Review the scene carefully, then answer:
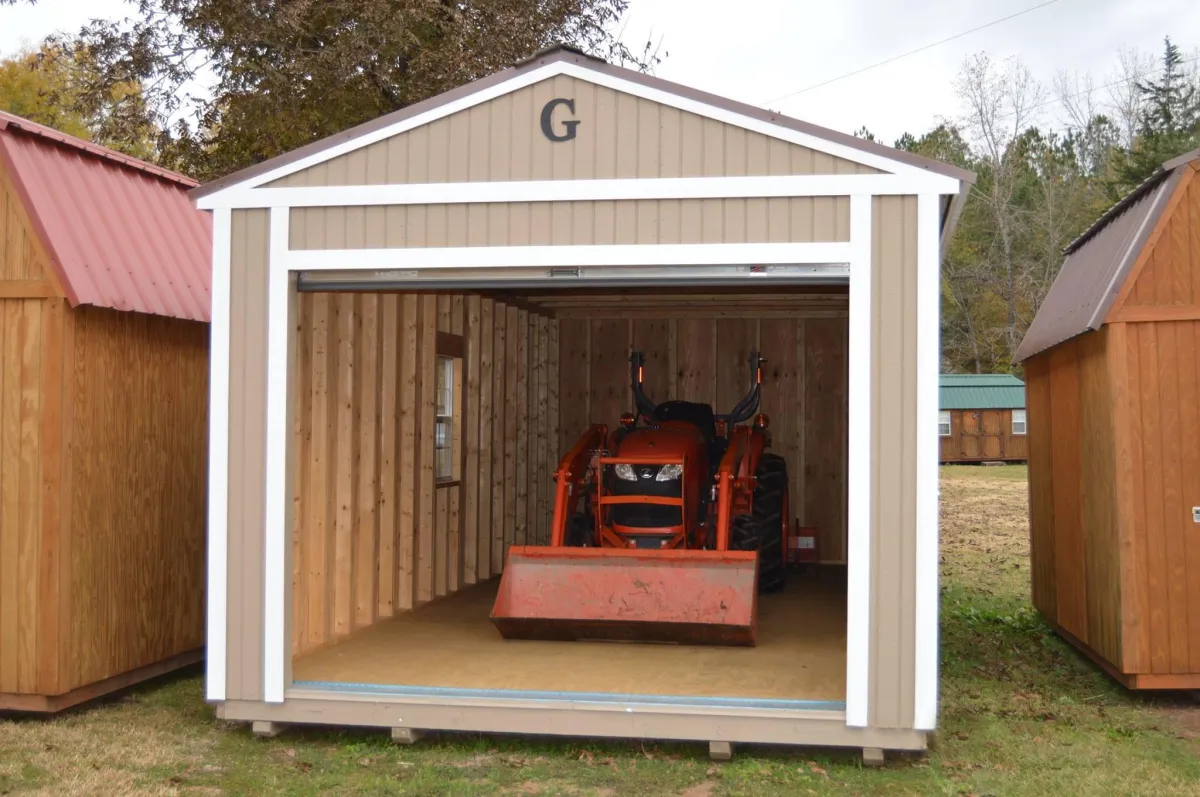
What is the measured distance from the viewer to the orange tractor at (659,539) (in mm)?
7484

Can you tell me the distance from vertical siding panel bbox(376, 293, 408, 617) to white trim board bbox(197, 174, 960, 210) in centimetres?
203

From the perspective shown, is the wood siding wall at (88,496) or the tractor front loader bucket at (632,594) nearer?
the wood siding wall at (88,496)

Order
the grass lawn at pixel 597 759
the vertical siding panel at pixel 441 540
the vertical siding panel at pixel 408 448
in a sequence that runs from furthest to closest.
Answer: the vertical siding panel at pixel 441 540 → the vertical siding panel at pixel 408 448 → the grass lawn at pixel 597 759

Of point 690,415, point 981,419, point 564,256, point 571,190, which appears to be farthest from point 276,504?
point 981,419

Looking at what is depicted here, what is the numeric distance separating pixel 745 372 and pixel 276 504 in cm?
666

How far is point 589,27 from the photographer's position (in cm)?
1742

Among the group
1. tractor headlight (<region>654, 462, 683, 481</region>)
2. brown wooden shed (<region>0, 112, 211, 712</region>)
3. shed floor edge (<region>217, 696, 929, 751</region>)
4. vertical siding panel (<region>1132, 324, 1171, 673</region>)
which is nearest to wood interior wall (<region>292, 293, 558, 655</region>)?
brown wooden shed (<region>0, 112, 211, 712</region>)

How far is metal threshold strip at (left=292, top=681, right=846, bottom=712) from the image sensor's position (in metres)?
6.12

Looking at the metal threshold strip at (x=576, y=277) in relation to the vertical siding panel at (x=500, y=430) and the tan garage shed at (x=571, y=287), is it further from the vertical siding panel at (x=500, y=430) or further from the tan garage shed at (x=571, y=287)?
the vertical siding panel at (x=500, y=430)

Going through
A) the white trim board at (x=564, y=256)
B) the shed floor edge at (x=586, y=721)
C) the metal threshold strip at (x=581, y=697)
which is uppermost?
the white trim board at (x=564, y=256)

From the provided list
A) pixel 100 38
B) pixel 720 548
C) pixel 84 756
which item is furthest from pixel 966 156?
pixel 84 756

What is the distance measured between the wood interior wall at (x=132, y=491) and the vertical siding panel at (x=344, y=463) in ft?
3.39

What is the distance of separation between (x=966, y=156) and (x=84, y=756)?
115 feet

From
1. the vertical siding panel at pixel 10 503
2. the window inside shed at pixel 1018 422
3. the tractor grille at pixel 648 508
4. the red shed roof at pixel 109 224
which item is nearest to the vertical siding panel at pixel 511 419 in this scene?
the tractor grille at pixel 648 508
